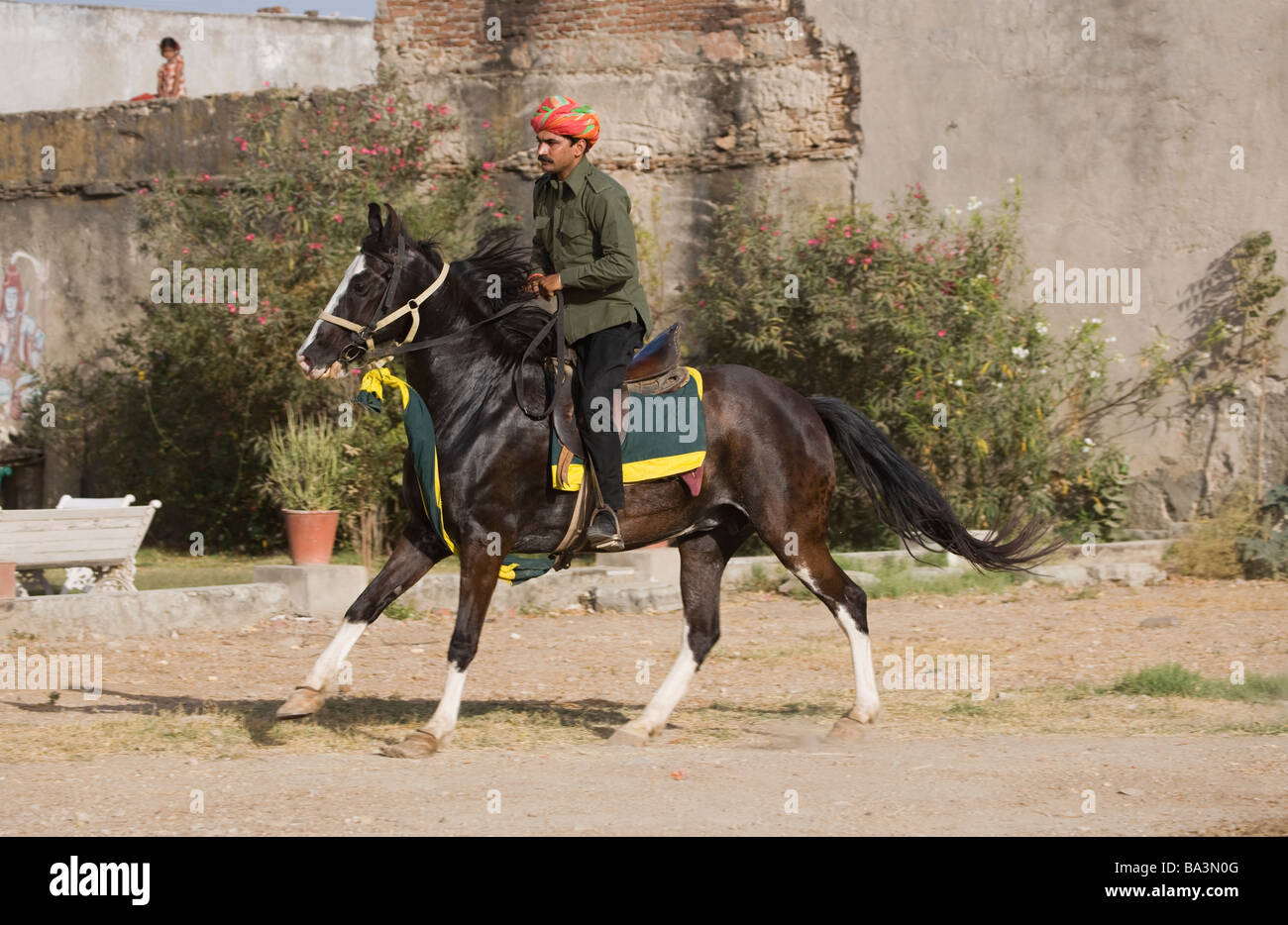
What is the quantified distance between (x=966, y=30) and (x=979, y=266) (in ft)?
8.53

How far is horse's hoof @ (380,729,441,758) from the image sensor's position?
21.8 ft

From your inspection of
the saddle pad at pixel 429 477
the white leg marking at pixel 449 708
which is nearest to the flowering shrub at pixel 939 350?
the saddle pad at pixel 429 477

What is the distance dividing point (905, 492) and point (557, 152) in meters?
2.69

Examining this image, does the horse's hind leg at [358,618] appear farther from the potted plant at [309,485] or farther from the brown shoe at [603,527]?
the potted plant at [309,485]

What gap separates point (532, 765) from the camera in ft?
21.6

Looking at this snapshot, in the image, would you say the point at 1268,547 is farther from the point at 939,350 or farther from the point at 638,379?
the point at 638,379

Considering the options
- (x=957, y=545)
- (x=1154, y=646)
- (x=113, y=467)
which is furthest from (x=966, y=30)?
(x=113, y=467)

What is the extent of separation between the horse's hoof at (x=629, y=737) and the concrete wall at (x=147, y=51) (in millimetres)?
19502

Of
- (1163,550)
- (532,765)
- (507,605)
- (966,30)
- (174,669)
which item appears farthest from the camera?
(966,30)

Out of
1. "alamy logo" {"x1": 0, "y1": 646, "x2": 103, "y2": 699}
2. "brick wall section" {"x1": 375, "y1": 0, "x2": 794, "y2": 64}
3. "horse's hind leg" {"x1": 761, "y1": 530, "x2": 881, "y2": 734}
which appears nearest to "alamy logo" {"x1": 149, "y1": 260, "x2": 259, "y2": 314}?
"brick wall section" {"x1": 375, "y1": 0, "x2": 794, "y2": 64}

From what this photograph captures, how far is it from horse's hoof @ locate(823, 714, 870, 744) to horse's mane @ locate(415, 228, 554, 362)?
2.36 meters

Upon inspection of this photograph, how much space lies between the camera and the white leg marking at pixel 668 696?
7.40 meters

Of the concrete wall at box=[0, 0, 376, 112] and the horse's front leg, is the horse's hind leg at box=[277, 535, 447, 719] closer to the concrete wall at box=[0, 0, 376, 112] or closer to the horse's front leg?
the horse's front leg

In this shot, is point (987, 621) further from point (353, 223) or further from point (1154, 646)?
point (353, 223)
